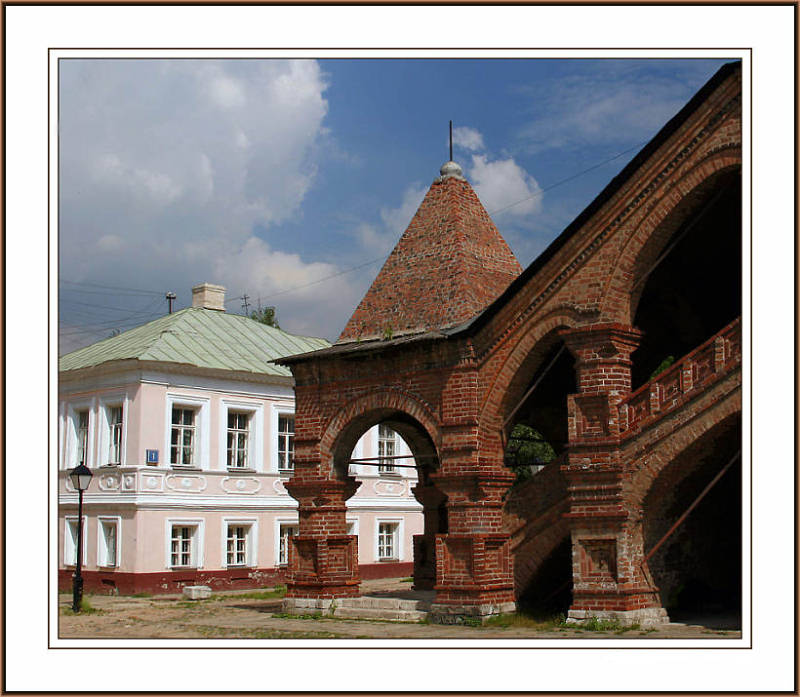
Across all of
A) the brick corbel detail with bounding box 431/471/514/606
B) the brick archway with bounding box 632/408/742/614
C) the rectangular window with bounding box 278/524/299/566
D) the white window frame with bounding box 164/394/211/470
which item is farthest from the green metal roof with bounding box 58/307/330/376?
the brick archway with bounding box 632/408/742/614

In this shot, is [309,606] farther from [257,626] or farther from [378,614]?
[378,614]

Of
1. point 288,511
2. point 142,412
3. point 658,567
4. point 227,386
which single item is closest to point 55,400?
point 658,567

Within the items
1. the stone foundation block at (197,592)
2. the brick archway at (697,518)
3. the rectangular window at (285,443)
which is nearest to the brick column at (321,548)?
the brick archway at (697,518)

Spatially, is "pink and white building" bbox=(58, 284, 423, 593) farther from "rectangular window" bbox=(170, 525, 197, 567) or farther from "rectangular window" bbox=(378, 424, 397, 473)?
"rectangular window" bbox=(378, 424, 397, 473)

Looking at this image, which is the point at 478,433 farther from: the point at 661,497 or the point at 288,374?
the point at 288,374

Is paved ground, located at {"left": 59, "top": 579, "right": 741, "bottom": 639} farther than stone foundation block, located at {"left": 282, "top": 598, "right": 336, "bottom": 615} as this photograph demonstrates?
A: No

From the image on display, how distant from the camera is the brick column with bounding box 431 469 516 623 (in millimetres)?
15828

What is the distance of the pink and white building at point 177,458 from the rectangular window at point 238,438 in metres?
0.03

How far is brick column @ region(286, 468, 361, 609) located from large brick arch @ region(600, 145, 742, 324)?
20.1 ft

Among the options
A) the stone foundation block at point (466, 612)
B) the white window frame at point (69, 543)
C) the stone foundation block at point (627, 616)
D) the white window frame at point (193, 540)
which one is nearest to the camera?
the stone foundation block at point (627, 616)

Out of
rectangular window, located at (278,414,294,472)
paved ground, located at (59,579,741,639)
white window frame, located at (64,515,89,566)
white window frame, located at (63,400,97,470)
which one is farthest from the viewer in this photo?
rectangular window, located at (278,414,294,472)

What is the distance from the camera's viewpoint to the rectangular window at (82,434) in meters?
27.1

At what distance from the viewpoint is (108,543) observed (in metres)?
26.2

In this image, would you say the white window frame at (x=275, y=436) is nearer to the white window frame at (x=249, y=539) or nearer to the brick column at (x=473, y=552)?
the white window frame at (x=249, y=539)
